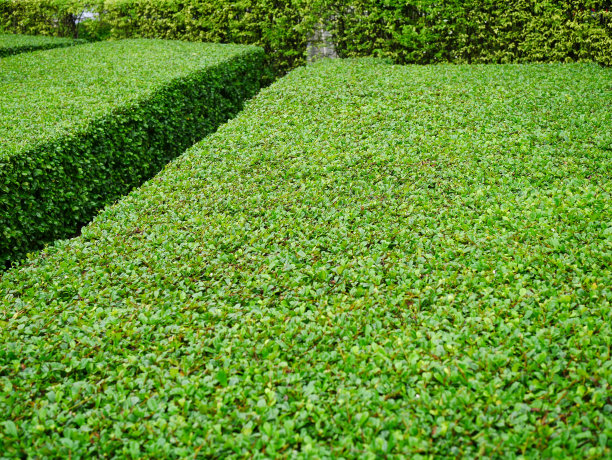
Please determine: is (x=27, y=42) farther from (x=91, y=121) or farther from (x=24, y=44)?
(x=91, y=121)

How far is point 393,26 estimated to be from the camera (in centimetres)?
1245

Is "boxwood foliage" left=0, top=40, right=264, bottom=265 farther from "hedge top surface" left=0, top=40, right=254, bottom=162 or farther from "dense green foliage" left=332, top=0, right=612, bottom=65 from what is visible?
"dense green foliage" left=332, top=0, right=612, bottom=65

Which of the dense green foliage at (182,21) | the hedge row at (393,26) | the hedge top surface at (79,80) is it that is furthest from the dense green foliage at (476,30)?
the hedge top surface at (79,80)

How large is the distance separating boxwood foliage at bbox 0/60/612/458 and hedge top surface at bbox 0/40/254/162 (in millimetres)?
2146

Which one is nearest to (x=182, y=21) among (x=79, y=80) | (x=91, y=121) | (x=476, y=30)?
(x=79, y=80)

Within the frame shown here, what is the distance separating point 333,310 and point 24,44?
14.8 m

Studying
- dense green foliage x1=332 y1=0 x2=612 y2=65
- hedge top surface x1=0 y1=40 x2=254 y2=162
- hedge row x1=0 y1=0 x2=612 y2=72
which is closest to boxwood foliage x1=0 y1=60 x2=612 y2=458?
hedge top surface x1=0 y1=40 x2=254 y2=162

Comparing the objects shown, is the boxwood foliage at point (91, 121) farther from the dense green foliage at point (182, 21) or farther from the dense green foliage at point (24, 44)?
the dense green foliage at point (182, 21)

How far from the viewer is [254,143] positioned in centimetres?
621

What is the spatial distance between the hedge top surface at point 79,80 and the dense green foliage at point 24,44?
1445 mm

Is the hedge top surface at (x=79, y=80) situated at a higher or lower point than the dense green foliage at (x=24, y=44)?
lower

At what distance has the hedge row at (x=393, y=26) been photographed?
10.4m

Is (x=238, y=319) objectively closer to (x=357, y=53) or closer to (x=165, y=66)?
(x=165, y=66)

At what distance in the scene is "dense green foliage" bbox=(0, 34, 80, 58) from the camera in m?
13.2
